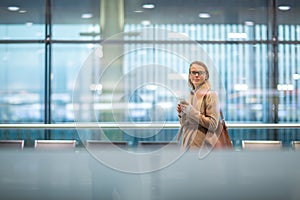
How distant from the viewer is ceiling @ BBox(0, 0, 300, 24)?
4645 mm

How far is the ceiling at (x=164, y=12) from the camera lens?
4645 mm

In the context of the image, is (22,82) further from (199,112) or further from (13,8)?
(199,112)

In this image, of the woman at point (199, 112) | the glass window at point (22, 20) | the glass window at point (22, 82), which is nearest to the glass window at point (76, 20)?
the glass window at point (22, 20)

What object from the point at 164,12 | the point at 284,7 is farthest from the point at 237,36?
the point at 164,12

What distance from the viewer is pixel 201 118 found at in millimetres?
2150

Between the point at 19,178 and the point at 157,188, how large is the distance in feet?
1.67

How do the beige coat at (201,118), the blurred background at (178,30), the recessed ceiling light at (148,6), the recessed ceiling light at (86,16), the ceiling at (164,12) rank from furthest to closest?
the recessed ceiling light at (86,16), the blurred background at (178,30), the ceiling at (164,12), the recessed ceiling light at (148,6), the beige coat at (201,118)

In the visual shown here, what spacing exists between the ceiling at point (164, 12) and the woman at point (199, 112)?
2.21 metres

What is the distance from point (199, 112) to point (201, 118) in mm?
31

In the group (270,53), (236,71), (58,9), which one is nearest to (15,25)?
(58,9)

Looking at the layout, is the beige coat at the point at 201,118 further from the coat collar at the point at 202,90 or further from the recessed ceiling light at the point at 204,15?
the recessed ceiling light at the point at 204,15

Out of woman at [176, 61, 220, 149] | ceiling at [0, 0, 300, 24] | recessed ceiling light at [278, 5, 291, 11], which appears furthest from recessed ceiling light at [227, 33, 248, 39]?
woman at [176, 61, 220, 149]

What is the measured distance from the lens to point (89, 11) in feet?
16.6

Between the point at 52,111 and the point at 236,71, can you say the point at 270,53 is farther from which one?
the point at 52,111
